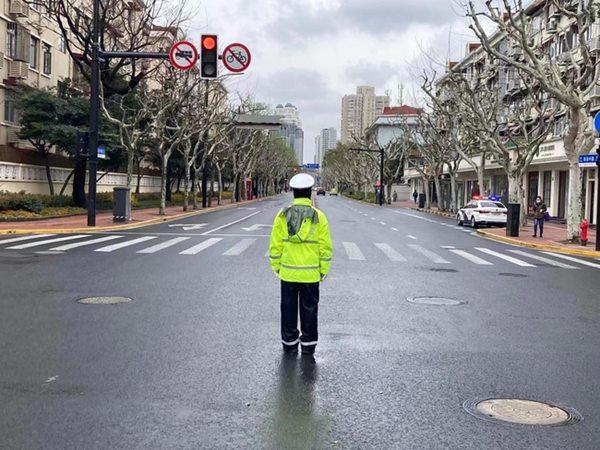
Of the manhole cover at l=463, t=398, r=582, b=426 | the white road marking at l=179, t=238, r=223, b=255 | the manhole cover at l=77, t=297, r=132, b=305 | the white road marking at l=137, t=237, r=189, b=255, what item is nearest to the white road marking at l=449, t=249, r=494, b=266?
the white road marking at l=179, t=238, r=223, b=255

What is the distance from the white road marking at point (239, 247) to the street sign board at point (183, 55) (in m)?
5.24

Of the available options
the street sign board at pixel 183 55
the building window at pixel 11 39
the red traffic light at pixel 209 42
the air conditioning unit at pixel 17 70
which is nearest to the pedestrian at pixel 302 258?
the red traffic light at pixel 209 42

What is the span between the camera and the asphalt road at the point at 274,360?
16.0 ft

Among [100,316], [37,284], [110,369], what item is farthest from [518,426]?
[37,284]

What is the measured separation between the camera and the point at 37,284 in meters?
11.4

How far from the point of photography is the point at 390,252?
60.8ft

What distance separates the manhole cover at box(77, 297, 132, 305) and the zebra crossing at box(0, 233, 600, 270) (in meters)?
6.58

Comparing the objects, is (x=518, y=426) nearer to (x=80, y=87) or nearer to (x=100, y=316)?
(x=100, y=316)

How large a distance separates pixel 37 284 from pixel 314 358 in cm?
625

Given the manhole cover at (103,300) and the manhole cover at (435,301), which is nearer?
the manhole cover at (103,300)

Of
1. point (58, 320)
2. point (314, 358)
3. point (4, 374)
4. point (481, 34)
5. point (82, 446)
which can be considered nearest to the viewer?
point (82, 446)

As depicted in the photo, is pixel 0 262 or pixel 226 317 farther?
pixel 0 262

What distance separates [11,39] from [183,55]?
20.5 m

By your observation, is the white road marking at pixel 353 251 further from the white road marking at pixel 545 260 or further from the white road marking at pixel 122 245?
the white road marking at pixel 122 245
